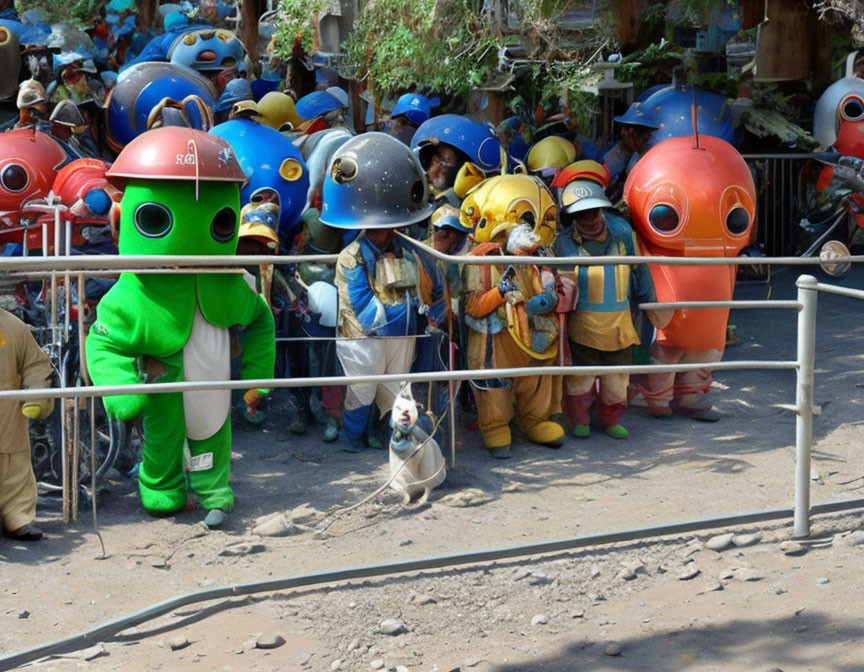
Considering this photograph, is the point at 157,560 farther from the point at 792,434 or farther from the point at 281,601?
the point at 792,434

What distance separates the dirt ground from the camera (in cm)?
422

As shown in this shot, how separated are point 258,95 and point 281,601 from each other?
813cm

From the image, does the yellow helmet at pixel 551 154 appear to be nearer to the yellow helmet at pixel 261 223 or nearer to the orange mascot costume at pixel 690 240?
the orange mascot costume at pixel 690 240

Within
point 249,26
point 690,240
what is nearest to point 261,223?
→ point 690,240

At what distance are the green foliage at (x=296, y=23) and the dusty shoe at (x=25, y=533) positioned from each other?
222 inches

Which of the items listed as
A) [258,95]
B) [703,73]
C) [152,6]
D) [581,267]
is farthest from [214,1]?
[581,267]

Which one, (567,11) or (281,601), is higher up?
(567,11)

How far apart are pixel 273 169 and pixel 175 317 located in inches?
94.2

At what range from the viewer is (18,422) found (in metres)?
5.40

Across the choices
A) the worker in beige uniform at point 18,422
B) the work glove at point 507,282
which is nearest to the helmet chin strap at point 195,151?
the worker in beige uniform at point 18,422

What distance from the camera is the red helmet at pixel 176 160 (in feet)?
18.4

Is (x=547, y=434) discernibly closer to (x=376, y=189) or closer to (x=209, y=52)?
(x=376, y=189)

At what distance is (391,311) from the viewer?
655cm

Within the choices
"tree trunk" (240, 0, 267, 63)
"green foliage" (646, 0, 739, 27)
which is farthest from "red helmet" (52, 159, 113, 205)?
"tree trunk" (240, 0, 267, 63)
